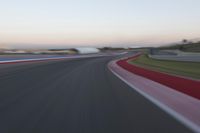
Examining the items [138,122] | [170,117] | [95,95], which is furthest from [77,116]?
[95,95]

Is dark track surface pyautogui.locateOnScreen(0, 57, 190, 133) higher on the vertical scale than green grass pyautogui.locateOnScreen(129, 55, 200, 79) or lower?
higher

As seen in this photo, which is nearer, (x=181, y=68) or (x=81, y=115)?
(x=81, y=115)

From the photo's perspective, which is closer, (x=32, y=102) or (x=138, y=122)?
(x=138, y=122)

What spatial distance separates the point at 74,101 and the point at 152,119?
324 cm

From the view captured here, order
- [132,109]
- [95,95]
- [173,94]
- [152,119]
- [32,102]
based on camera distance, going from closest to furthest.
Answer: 1. [152,119]
2. [132,109]
3. [32,102]
4. [95,95]
5. [173,94]

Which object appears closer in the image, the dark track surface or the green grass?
the dark track surface

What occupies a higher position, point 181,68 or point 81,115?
point 81,115

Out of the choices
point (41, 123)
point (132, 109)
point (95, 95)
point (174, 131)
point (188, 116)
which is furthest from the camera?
point (95, 95)

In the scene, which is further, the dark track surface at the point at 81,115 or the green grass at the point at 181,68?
the green grass at the point at 181,68

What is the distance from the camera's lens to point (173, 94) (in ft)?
41.7

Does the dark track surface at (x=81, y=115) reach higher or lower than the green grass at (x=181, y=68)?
higher

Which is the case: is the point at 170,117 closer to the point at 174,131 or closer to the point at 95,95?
the point at 174,131

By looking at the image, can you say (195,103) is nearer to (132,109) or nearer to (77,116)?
(132,109)

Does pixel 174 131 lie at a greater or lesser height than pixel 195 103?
greater
